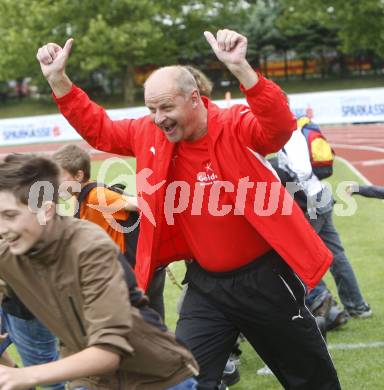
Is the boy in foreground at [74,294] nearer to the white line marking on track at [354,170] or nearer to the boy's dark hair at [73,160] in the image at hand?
the boy's dark hair at [73,160]

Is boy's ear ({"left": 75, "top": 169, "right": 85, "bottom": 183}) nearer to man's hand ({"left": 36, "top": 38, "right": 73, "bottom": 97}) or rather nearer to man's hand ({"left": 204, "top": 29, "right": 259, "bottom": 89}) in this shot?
man's hand ({"left": 36, "top": 38, "right": 73, "bottom": 97})

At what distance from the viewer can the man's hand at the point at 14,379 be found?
2770 mm

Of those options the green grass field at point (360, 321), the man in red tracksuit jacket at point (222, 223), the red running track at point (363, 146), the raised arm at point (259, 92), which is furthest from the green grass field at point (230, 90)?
the raised arm at point (259, 92)

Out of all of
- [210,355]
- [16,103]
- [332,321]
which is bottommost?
[16,103]

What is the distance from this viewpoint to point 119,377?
3338 mm

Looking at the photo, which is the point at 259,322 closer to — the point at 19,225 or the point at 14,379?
the point at 19,225

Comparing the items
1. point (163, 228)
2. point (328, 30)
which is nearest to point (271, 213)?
point (163, 228)

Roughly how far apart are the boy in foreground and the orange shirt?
234 cm

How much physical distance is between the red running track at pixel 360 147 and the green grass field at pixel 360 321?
4270mm

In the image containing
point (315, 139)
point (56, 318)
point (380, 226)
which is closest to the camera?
point (56, 318)

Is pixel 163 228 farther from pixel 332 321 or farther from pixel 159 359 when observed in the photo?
pixel 332 321

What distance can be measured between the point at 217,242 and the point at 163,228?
0.29 meters

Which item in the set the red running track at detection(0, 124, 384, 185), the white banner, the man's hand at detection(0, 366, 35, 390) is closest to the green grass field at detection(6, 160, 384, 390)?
the man's hand at detection(0, 366, 35, 390)

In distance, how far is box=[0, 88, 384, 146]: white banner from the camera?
26281 millimetres
